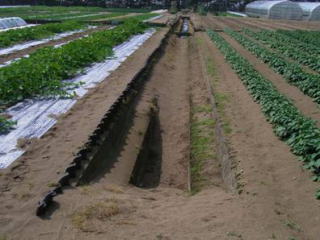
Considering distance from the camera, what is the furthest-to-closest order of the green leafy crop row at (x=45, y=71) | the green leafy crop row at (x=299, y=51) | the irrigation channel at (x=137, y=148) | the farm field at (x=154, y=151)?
the green leafy crop row at (x=299, y=51) → the green leafy crop row at (x=45, y=71) → the irrigation channel at (x=137, y=148) → the farm field at (x=154, y=151)

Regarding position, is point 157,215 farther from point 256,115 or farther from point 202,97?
point 202,97

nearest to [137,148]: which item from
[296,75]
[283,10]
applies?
[296,75]

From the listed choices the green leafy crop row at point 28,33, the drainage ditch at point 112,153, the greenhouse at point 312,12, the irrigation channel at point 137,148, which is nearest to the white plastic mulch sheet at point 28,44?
Result: the green leafy crop row at point 28,33

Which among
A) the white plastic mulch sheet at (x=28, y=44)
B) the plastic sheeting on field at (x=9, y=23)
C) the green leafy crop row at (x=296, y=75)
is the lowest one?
the plastic sheeting on field at (x=9, y=23)

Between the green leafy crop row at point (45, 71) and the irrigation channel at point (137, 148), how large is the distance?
6.62 feet

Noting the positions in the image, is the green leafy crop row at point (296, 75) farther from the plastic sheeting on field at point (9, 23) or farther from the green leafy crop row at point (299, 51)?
the plastic sheeting on field at point (9, 23)

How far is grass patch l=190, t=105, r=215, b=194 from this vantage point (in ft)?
27.3

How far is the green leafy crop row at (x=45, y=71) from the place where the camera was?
1108cm

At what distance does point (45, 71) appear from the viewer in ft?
41.5

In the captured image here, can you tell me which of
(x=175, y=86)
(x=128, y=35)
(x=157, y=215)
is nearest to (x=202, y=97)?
(x=175, y=86)

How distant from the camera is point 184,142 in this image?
1032 centimetres

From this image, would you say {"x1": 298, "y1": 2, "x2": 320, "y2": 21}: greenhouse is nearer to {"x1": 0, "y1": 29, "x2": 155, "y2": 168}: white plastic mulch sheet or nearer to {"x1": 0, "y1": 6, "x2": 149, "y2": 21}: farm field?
{"x1": 0, "y1": 6, "x2": 149, "y2": 21}: farm field

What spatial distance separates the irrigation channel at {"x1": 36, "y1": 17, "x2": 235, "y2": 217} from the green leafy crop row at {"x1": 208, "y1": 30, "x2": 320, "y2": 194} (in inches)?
44.9

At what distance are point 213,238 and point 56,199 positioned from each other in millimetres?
2169
